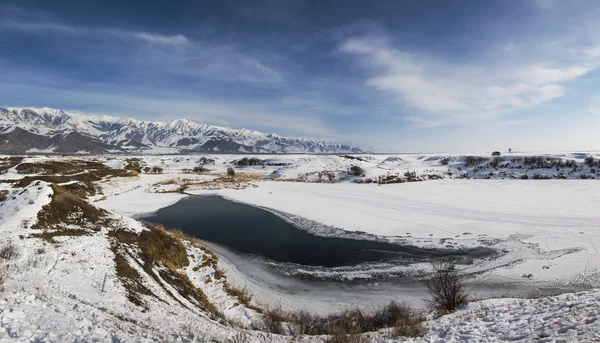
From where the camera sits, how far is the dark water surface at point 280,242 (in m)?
19.9

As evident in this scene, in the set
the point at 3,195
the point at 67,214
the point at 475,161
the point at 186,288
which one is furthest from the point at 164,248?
the point at 475,161

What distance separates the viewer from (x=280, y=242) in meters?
23.8

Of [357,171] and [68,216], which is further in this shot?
[357,171]

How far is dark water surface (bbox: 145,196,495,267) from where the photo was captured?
19922 mm

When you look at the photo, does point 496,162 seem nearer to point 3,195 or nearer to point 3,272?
point 3,272

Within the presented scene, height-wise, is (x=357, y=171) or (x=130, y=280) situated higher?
(x=357, y=171)

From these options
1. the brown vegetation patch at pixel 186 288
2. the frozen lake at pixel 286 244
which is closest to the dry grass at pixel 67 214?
the brown vegetation patch at pixel 186 288

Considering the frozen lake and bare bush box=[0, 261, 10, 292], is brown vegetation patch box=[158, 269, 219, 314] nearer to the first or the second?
bare bush box=[0, 261, 10, 292]

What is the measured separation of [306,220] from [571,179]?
58.4 meters

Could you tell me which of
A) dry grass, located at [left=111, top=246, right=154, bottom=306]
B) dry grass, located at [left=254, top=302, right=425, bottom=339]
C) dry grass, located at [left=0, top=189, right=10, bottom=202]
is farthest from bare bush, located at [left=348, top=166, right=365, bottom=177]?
dry grass, located at [left=0, top=189, right=10, bottom=202]

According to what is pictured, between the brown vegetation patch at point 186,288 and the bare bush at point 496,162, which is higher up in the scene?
the bare bush at point 496,162

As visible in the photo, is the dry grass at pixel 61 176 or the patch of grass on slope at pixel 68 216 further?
the dry grass at pixel 61 176

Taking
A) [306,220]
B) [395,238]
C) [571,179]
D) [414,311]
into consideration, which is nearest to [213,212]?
[306,220]

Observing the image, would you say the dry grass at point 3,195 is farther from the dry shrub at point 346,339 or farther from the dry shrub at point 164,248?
the dry shrub at point 346,339
